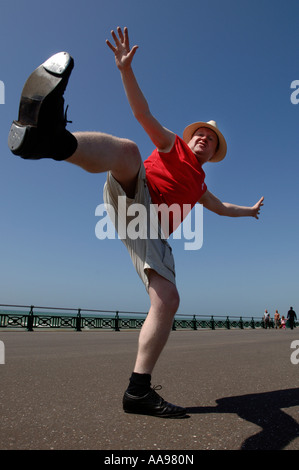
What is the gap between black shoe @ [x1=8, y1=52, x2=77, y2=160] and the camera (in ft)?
4.86

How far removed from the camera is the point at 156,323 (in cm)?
203

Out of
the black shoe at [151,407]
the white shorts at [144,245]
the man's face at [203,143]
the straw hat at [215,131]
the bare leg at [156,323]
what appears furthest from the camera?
the straw hat at [215,131]

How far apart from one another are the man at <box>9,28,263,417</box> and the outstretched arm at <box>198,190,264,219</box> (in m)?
0.52

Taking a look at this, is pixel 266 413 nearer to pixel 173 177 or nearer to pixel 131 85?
pixel 173 177

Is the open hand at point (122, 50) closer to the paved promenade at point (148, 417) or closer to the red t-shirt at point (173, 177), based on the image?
the red t-shirt at point (173, 177)

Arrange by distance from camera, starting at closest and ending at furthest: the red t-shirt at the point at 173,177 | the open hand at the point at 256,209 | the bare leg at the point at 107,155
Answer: the bare leg at the point at 107,155 → the red t-shirt at the point at 173,177 → the open hand at the point at 256,209

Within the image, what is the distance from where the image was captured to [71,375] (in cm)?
326

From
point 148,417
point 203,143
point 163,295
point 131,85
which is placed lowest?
point 148,417

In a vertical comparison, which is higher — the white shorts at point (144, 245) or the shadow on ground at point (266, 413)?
the white shorts at point (144, 245)

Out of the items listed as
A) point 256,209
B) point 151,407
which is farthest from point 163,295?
point 256,209

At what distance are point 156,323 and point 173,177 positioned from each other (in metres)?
0.99

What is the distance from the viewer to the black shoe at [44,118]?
1481 mm

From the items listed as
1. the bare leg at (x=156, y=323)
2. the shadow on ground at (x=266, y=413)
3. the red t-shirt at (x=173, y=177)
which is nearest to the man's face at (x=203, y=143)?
the red t-shirt at (x=173, y=177)

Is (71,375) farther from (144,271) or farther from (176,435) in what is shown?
(176,435)
